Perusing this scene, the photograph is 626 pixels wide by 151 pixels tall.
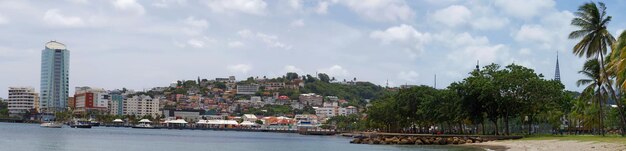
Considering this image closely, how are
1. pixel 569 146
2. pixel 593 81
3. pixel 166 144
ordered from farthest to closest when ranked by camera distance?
pixel 166 144, pixel 593 81, pixel 569 146

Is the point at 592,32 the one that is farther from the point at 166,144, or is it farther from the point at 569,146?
the point at 166,144

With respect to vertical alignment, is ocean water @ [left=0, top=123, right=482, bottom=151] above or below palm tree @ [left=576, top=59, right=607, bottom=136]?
below

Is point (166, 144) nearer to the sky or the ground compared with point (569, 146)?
nearer to the ground

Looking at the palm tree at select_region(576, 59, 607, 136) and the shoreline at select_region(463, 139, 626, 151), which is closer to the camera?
the shoreline at select_region(463, 139, 626, 151)

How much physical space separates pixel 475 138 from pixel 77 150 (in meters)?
38.4

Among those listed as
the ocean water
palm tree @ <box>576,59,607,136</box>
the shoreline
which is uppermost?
palm tree @ <box>576,59,607,136</box>

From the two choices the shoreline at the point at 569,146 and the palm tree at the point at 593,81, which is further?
the palm tree at the point at 593,81

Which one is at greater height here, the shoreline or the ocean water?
the shoreline

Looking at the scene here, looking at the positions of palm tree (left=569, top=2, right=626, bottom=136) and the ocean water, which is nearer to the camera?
palm tree (left=569, top=2, right=626, bottom=136)

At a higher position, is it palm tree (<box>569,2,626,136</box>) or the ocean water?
palm tree (<box>569,2,626,136</box>)

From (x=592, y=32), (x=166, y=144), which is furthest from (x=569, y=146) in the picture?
(x=166, y=144)

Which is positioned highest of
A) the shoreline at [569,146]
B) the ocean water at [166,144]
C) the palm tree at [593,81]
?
the palm tree at [593,81]

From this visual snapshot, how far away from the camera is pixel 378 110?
388 ft

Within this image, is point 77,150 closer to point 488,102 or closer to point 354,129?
point 488,102
